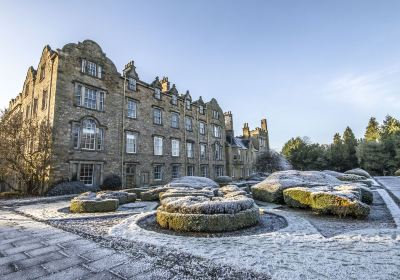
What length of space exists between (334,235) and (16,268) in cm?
722

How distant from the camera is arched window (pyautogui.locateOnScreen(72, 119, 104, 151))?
1970 cm

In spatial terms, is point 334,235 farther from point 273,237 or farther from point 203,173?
point 203,173

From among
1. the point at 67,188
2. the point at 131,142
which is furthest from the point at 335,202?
the point at 131,142

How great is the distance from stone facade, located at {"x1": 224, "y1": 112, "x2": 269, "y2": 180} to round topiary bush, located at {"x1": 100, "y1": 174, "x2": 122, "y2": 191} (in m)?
22.6

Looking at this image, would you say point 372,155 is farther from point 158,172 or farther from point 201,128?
point 158,172

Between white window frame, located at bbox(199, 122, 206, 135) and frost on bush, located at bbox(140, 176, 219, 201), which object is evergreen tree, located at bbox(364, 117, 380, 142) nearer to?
white window frame, located at bbox(199, 122, 206, 135)

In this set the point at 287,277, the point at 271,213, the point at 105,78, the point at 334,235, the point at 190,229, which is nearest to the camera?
the point at 287,277

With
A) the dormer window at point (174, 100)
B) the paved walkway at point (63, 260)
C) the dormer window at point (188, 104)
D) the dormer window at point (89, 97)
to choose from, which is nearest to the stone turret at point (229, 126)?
the dormer window at point (188, 104)

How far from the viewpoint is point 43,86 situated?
21.5m

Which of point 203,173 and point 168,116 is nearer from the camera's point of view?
point 168,116

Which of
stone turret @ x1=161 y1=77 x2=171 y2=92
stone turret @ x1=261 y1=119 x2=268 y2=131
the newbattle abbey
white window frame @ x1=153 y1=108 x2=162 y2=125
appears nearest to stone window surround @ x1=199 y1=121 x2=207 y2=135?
the newbattle abbey

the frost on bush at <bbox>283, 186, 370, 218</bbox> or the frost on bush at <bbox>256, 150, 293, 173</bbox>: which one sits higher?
the frost on bush at <bbox>256, 150, 293, 173</bbox>

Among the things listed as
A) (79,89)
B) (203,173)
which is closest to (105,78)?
(79,89)

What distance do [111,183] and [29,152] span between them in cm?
686
